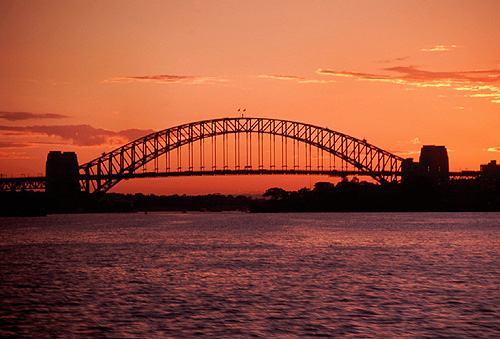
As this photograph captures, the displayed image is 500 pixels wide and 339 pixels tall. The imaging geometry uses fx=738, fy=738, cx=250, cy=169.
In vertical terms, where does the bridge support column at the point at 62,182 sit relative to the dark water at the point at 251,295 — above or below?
above

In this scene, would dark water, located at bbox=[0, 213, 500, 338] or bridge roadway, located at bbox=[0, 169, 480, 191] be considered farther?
bridge roadway, located at bbox=[0, 169, 480, 191]

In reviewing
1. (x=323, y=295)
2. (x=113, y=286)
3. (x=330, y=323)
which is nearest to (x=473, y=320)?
(x=330, y=323)

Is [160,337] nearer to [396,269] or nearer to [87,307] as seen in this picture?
[87,307]

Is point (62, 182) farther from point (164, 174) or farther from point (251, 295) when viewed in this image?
point (251, 295)

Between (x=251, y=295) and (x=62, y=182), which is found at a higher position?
(x=62, y=182)

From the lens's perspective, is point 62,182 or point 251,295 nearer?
point 251,295

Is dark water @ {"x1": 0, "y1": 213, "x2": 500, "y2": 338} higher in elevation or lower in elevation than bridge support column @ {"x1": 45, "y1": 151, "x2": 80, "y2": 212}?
lower

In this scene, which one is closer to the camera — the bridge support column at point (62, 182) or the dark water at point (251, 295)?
the dark water at point (251, 295)

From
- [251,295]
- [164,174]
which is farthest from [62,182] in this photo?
[251,295]

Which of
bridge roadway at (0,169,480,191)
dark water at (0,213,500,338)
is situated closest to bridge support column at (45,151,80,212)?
bridge roadway at (0,169,480,191)

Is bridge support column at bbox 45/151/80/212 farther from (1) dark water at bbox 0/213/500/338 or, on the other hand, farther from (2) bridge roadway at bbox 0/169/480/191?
(1) dark water at bbox 0/213/500/338

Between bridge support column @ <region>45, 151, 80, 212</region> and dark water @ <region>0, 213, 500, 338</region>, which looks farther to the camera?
bridge support column @ <region>45, 151, 80, 212</region>

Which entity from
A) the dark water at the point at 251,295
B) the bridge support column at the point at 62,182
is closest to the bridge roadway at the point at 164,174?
the bridge support column at the point at 62,182

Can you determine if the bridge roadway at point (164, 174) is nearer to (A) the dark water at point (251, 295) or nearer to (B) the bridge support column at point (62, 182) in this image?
(B) the bridge support column at point (62, 182)
